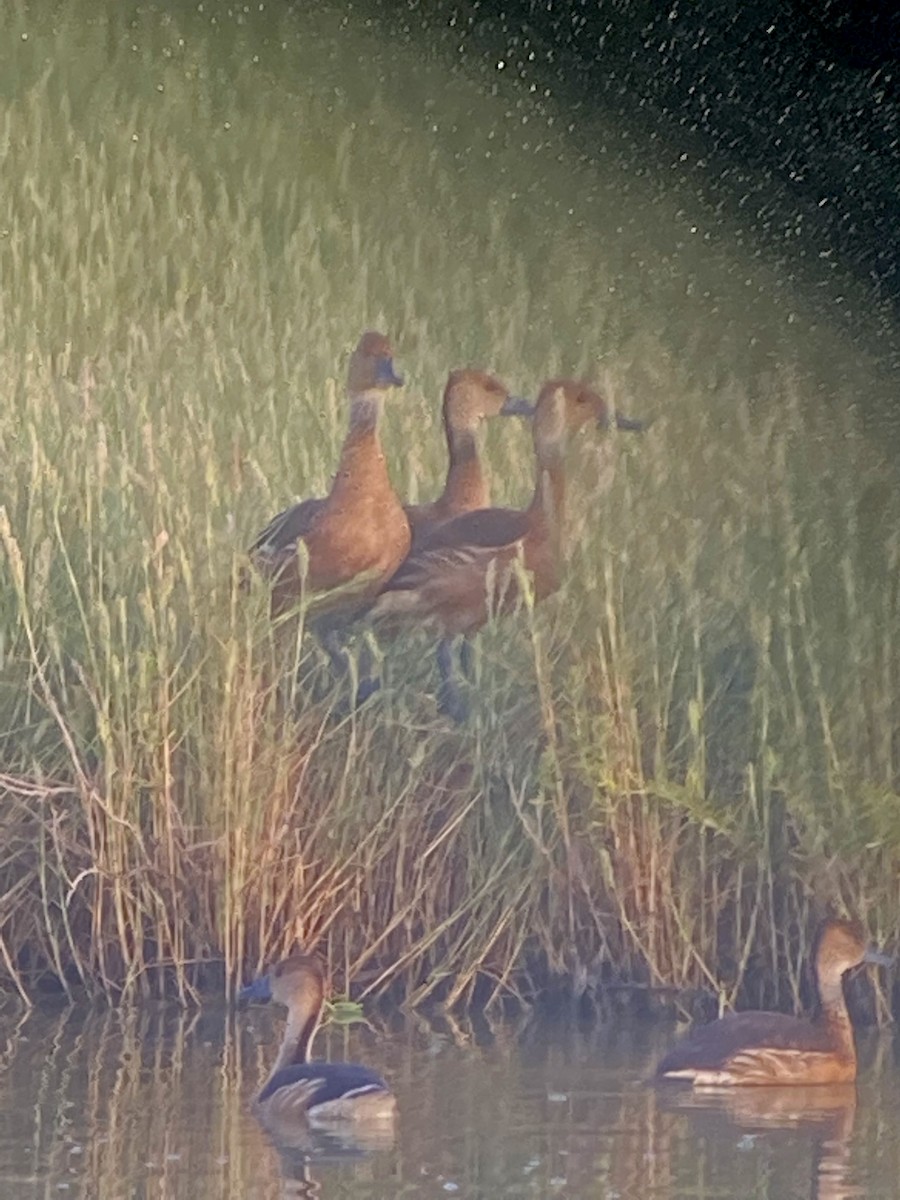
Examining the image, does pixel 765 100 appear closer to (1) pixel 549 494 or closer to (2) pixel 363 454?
(1) pixel 549 494

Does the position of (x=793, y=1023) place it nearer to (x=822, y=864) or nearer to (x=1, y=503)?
(x=822, y=864)

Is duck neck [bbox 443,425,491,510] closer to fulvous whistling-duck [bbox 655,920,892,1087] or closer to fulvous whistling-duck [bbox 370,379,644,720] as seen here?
fulvous whistling-duck [bbox 370,379,644,720]

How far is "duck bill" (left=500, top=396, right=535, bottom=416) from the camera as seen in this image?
501cm

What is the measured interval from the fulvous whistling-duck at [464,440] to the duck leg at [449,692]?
0.20 metres

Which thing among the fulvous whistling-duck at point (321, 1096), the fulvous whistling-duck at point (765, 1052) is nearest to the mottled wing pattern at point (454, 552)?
the fulvous whistling-duck at point (765, 1052)

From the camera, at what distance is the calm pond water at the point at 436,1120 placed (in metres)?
3.53

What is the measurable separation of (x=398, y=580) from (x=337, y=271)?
2.03ft

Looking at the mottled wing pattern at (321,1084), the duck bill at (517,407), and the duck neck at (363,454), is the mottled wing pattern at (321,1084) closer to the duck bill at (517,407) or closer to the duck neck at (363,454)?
the duck neck at (363,454)

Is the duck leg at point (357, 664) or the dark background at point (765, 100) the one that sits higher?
the dark background at point (765, 100)

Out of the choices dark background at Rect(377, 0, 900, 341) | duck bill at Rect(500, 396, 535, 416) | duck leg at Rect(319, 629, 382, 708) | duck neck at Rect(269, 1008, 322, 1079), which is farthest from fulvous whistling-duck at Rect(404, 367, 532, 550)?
duck neck at Rect(269, 1008, 322, 1079)

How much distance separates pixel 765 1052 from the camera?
405 centimetres

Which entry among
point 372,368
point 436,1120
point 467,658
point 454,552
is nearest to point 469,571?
point 454,552

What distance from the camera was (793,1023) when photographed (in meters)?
4.12

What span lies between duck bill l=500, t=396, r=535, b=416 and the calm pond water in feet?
3.70
